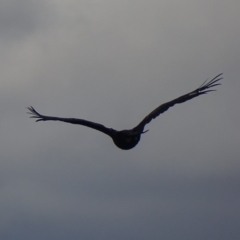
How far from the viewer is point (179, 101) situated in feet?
150

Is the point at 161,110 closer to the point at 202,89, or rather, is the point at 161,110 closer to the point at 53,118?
the point at 202,89

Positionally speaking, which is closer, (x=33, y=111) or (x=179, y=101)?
(x=33, y=111)

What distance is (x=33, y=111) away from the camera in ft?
138

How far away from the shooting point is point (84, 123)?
41.8 metres

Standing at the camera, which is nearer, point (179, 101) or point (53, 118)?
point (53, 118)

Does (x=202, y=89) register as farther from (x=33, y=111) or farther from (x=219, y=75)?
(x=33, y=111)

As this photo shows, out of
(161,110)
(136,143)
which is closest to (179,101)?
(161,110)

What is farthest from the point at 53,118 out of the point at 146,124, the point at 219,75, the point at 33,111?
the point at 219,75

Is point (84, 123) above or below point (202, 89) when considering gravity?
below

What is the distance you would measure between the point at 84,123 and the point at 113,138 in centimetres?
128

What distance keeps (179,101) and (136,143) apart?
4785 millimetres

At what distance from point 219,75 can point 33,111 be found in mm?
7964

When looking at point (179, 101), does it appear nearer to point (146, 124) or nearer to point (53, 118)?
point (146, 124)

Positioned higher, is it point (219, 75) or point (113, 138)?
point (219, 75)
